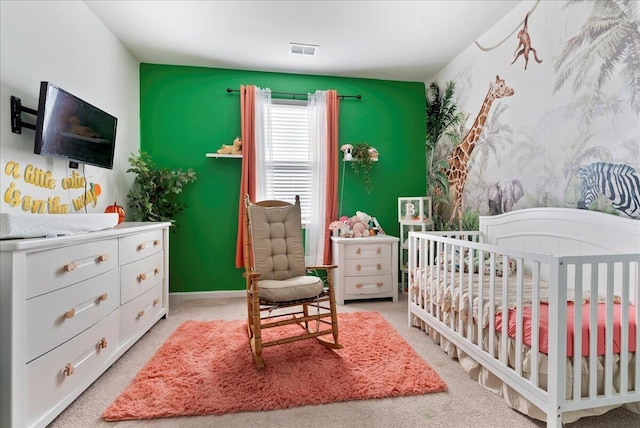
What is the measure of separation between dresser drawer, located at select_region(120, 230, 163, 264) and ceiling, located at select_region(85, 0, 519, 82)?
1797 millimetres

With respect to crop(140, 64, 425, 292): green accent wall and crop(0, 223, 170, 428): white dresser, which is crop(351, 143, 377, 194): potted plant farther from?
crop(0, 223, 170, 428): white dresser

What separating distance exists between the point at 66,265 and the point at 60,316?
0.78 feet

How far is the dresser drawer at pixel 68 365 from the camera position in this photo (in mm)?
1378

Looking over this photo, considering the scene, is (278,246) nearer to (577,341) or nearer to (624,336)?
(577,341)

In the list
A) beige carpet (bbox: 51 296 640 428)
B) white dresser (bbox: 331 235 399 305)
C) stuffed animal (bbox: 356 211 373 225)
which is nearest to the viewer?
beige carpet (bbox: 51 296 640 428)

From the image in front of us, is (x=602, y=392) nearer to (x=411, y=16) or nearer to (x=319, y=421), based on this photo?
(x=319, y=421)

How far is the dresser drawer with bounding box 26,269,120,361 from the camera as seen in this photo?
1383 mm

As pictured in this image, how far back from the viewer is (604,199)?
195 centimetres

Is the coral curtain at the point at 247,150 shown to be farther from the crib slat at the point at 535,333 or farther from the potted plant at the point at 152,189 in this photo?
the crib slat at the point at 535,333

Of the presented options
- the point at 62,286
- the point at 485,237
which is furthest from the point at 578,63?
the point at 62,286

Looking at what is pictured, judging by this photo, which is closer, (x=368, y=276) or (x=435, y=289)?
(x=435, y=289)

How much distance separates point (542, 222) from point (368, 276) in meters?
1.69

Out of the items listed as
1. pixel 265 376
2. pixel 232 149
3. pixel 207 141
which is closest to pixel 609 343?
pixel 265 376

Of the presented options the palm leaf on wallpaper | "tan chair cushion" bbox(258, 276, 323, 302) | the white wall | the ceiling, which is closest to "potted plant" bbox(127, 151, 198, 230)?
the white wall
